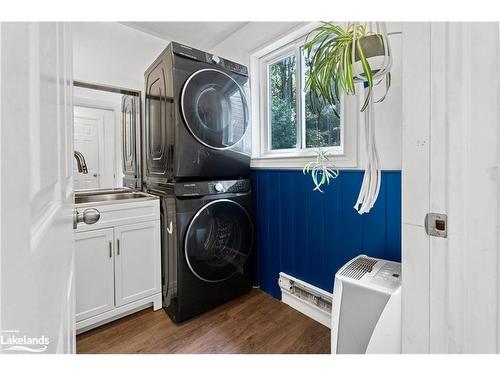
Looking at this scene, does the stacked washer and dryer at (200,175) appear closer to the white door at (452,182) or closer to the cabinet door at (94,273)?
the cabinet door at (94,273)

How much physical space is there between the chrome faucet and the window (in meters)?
1.64

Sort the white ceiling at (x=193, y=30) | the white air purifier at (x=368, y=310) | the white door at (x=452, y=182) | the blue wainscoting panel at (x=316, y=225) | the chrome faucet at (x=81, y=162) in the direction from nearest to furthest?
the white door at (x=452, y=182), the white air purifier at (x=368, y=310), the blue wainscoting panel at (x=316, y=225), the chrome faucet at (x=81, y=162), the white ceiling at (x=193, y=30)

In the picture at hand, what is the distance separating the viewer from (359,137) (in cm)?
145

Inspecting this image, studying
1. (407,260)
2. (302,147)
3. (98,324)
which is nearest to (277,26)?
(302,147)

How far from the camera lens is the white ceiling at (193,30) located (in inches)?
84.9

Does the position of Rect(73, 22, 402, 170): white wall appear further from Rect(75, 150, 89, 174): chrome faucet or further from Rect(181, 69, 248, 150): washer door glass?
Rect(75, 150, 89, 174): chrome faucet

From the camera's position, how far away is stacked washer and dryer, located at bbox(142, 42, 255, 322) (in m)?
1.63

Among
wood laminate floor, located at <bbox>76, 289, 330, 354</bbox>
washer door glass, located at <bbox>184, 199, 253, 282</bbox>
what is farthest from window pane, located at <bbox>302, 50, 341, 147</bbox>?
wood laminate floor, located at <bbox>76, 289, 330, 354</bbox>

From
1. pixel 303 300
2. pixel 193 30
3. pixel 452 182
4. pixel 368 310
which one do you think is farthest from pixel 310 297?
pixel 193 30

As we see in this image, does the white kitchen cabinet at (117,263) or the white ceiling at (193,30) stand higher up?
the white ceiling at (193,30)

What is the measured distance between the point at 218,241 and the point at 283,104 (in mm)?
1284

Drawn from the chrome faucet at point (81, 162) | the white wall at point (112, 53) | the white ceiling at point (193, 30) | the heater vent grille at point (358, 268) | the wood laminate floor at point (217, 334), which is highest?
the white ceiling at point (193, 30)

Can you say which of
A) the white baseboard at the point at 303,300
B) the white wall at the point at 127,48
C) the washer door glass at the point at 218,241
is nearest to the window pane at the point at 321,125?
the white wall at the point at 127,48
